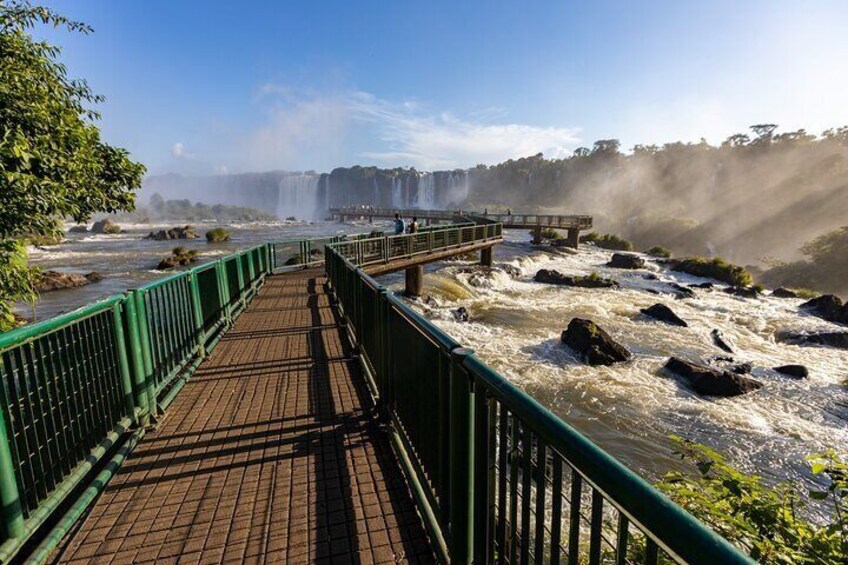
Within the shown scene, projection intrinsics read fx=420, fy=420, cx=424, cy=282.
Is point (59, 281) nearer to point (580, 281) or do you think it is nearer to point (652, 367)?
point (652, 367)

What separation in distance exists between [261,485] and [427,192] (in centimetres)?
15713

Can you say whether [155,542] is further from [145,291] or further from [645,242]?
[645,242]

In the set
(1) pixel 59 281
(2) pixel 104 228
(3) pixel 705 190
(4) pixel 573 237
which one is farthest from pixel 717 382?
(3) pixel 705 190

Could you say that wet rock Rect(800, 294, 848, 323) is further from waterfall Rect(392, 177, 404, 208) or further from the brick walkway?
waterfall Rect(392, 177, 404, 208)

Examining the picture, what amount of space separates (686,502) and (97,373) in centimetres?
652

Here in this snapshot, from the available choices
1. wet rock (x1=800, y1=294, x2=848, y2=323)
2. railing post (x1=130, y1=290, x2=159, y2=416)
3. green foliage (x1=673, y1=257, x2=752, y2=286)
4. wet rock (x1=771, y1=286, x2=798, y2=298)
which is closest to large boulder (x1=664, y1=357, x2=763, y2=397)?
wet rock (x1=800, y1=294, x2=848, y2=323)

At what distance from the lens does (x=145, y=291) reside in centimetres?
505

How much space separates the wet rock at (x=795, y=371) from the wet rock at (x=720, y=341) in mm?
1908

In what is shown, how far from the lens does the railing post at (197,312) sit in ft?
22.6

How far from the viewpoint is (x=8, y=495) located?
2812 millimetres

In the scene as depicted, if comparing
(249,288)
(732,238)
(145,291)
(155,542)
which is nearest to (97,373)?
(145,291)

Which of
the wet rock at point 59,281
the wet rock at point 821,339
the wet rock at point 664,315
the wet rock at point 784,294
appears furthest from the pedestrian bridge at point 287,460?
the wet rock at point 784,294

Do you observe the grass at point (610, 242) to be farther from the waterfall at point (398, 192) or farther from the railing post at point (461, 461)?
the waterfall at point (398, 192)

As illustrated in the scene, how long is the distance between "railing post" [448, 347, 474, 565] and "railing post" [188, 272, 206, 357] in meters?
5.73
